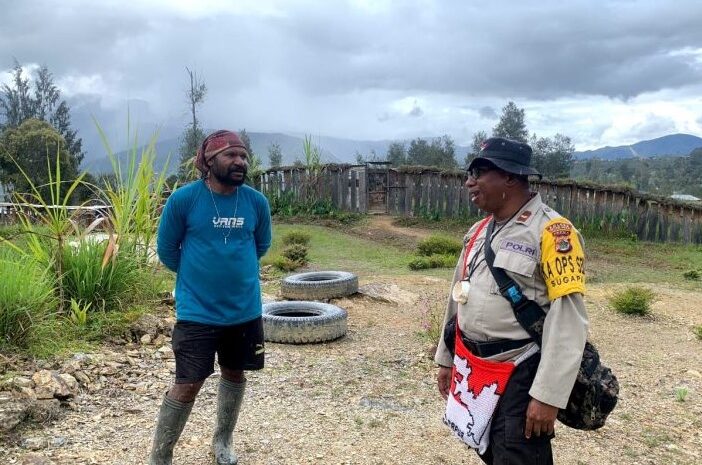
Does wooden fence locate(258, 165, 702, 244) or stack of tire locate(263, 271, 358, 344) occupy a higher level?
wooden fence locate(258, 165, 702, 244)

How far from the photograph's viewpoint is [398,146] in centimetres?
4297

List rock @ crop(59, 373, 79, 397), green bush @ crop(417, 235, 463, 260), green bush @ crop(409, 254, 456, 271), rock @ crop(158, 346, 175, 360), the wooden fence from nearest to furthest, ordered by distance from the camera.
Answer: rock @ crop(59, 373, 79, 397), rock @ crop(158, 346, 175, 360), green bush @ crop(409, 254, 456, 271), green bush @ crop(417, 235, 463, 260), the wooden fence

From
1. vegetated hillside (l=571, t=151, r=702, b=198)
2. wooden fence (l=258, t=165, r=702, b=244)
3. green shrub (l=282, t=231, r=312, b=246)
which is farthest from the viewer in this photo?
vegetated hillside (l=571, t=151, r=702, b=198)

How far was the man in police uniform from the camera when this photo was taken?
1824 mm

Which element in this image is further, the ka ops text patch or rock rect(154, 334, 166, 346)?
rock rect(154, 334, 166, 346)

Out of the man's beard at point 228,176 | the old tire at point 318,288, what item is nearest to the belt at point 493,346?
the man's beard at point 228,176

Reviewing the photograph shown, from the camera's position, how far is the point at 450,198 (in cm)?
1756

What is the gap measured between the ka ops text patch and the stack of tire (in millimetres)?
3587

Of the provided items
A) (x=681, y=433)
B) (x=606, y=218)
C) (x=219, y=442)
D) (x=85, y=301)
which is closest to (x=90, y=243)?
(x=85, y=301)

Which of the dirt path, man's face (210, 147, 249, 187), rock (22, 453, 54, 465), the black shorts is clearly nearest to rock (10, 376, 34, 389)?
the dirt path

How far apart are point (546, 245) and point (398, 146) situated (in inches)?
1639

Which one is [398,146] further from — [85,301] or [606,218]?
[85,301]

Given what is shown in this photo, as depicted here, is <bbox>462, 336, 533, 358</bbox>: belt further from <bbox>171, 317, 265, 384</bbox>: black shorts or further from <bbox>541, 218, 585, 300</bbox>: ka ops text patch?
<bbox>171, 317, 265, 384</bbox>: black shorts

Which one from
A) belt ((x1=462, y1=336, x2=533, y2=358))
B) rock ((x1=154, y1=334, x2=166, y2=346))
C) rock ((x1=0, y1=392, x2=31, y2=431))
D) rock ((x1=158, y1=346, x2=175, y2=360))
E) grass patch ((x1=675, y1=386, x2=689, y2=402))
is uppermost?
belt ((x1=462, y1=336, x2=533, y2=358))
